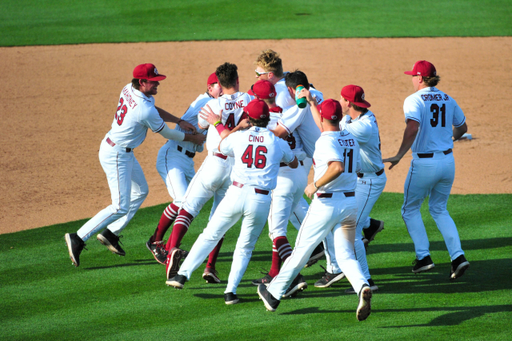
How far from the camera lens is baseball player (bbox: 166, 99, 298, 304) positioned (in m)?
5.13

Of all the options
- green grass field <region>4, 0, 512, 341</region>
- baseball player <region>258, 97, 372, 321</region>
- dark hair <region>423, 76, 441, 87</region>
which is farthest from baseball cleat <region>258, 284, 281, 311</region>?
dark hair <region>423, 76, 441, 87</region>

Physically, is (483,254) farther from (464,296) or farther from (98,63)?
(98,63)

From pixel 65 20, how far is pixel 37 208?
12.7 meters

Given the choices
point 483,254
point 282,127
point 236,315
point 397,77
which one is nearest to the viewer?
point 236,315

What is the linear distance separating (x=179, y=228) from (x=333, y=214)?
6.04 ft

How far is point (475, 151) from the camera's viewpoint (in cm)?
1125

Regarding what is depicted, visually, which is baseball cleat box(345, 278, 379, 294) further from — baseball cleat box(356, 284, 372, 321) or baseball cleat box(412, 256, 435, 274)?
baseball cleat box(356, 284, 372, 321)

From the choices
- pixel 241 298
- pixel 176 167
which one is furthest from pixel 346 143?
pixel 176 167

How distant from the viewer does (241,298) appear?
18.3 feet

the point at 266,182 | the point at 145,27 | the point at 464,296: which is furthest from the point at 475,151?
the point at 145,27

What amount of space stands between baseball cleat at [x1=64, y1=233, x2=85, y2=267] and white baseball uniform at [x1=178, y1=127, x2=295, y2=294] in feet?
5.85

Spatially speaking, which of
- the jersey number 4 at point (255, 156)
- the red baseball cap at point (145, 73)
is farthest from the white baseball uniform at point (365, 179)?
the red baseball cap at point (145, 73)

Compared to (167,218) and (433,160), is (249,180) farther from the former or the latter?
(433,160)

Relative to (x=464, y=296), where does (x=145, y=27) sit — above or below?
above
